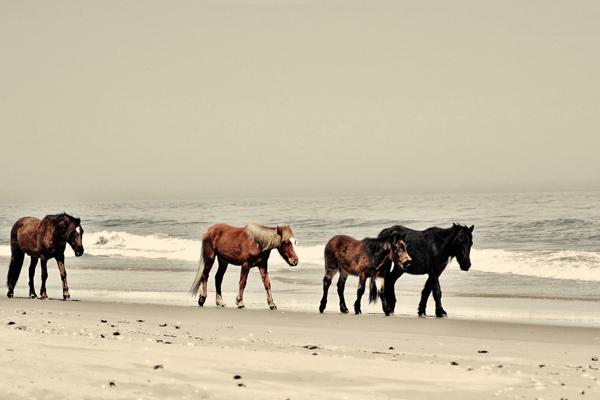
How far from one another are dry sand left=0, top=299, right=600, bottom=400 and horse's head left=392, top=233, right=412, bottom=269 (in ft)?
2.74

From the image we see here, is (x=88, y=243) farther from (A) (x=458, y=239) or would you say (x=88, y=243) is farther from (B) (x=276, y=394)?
(B) (x=276, y=394)

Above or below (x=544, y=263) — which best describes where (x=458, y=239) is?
above

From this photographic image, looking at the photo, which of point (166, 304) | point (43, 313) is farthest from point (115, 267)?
point (43, 313)

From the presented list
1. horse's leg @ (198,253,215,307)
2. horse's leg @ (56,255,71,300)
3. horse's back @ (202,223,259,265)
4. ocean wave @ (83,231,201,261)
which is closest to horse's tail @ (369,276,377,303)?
horse's back @ (202,223,259,265)

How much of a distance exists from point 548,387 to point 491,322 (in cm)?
471

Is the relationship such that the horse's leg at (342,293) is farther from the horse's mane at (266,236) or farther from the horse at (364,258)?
the horse's mane at (266,236)

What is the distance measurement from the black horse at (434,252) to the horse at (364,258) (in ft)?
A: 0.65

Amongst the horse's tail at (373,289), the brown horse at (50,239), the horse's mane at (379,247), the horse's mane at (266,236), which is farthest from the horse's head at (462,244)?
the brown horse at (50,239)

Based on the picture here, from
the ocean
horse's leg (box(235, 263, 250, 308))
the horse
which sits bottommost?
the ocean

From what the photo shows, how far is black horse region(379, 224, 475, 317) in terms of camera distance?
39.0 ft

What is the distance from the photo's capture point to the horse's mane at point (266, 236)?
1266cm

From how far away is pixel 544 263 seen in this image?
21766 mm

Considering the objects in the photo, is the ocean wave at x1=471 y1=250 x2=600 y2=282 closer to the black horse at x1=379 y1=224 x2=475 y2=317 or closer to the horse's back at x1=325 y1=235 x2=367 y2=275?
→ the black horse at x1=379 y1=224 x2=475 y2=317

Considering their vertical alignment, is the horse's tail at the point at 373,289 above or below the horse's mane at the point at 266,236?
below
